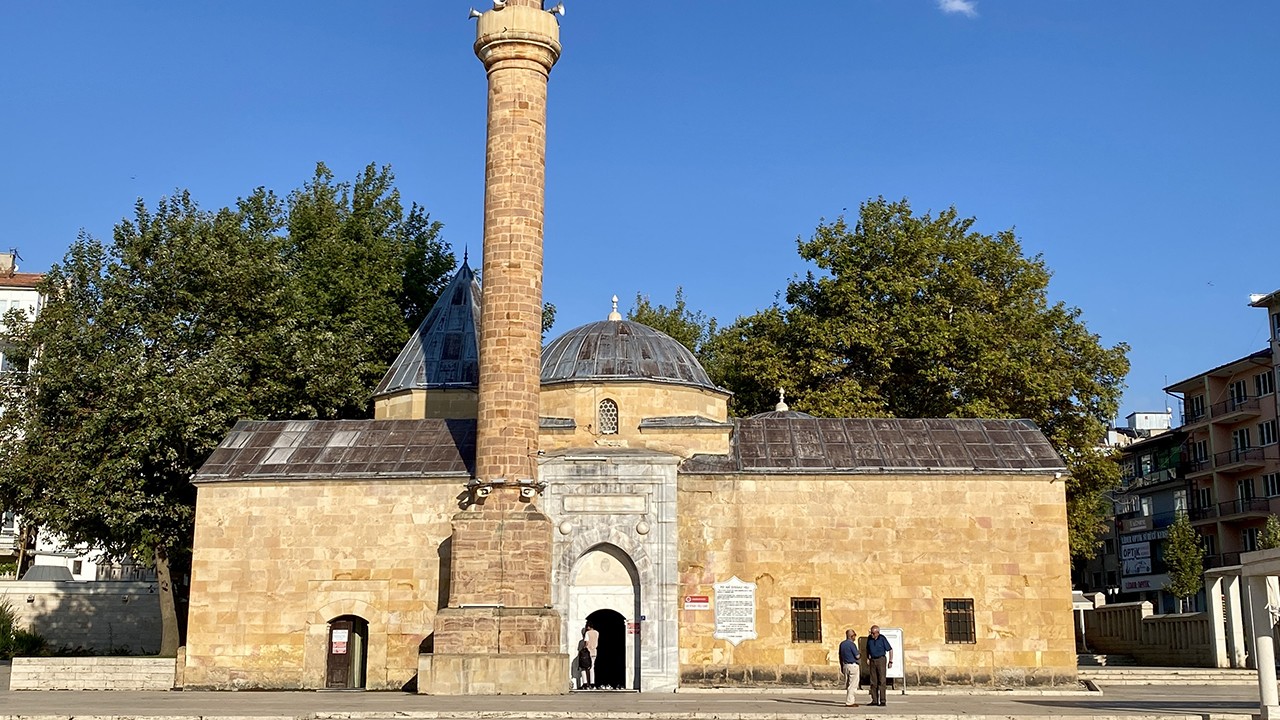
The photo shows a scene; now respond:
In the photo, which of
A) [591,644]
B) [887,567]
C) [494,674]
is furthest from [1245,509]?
[494,674]

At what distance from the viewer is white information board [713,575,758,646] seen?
2238 centimetres

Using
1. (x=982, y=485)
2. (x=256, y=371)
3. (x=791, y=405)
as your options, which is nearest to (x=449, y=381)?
(x=256, y=371)

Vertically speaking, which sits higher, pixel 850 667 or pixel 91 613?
pixel 91 613

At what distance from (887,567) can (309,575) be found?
10.8 meters

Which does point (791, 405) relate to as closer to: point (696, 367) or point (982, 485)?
point (696, 367)

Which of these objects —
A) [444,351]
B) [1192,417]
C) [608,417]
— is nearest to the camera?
[608,417]

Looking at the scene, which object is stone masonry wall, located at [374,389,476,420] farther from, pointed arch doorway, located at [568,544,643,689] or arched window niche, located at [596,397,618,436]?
pointed arch doorway, located at [568,544,643,689]

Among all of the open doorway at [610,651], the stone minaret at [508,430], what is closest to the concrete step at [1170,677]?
the open doorway at [610,651]

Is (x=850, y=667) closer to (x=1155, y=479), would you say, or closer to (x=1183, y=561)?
(x=1183, y=561)

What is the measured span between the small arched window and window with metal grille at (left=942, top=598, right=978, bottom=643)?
7140mm

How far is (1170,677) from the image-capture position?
989 inches

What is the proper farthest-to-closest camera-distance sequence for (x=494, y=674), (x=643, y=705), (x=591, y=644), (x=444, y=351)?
1. (x=444, y=351)
2. (x=591, y=644)
3. (x=494, y=674)
4. (x=643, y=705)

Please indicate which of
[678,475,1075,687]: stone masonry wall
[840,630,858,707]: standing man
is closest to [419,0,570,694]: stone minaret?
[678,475,1075,687]: stone masonry wall

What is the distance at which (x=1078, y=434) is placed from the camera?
32688 mm
